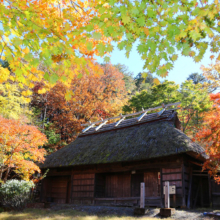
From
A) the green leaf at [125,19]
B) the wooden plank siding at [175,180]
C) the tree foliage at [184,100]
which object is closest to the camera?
the green leaf at [125,19]

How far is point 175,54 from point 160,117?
11131mm

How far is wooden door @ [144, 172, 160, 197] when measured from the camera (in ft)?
41.2

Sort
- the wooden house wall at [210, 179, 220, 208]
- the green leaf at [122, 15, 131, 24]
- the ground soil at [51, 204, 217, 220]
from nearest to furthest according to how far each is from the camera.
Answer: the green leaf at [122, 15, 131, 24]
the ground soil at [51, 204, 217, 220]
the wooden house wall at [210, 179, 220, 208]

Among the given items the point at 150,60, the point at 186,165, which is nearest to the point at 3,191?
the point at 186,165

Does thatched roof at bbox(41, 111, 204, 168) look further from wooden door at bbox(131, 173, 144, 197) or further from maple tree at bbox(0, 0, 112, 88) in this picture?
maple tree at bbox(0, 0, 112, 88)

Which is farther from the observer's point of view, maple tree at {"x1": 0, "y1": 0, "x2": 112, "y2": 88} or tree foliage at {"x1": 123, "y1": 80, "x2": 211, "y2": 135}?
tree foliage at {"x1": 123, "y1": 80, "x2": 211, "y2": 135}

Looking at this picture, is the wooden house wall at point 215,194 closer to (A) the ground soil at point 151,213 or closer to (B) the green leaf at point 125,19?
(A) the ground soil at point 151,213

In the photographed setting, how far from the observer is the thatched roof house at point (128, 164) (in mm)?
11297

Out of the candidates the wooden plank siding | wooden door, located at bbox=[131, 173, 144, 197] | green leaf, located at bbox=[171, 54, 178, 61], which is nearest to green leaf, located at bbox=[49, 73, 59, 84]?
green leaf, located at bbox=[171, 54, 178, 61]

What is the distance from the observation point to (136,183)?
1354cm

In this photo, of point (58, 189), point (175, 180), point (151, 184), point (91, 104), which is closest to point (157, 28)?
point (175, 180)

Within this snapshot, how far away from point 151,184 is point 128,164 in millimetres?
1739

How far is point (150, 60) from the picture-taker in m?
4.16

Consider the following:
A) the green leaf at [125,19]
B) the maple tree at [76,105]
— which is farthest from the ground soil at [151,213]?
the maple tree at [76,105]
